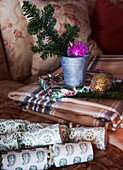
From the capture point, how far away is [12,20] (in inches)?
48.1

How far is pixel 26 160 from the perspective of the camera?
542 mm

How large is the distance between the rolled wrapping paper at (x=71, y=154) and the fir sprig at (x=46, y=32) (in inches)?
14.5

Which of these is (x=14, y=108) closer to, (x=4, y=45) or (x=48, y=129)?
(x=48, y=129)

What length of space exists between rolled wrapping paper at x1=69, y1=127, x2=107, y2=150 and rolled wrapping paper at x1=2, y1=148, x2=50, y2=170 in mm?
111

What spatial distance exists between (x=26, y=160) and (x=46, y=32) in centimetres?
47

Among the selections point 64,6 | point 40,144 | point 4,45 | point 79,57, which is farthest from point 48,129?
point 64,6

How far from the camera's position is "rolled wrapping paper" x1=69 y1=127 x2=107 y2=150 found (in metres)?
0.62

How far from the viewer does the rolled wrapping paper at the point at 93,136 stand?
2.04 ft

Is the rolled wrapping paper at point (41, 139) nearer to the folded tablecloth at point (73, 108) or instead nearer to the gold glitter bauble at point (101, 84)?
the folded tablecloth at point (73, 108)

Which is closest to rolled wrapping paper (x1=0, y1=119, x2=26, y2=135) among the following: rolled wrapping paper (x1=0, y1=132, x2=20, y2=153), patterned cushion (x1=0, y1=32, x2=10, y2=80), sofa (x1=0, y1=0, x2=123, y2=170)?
rolled wrapping paper (x1=0, y1=132, x2=20, y2=153)

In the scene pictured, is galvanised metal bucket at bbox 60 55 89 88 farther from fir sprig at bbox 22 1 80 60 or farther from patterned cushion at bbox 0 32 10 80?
patterned cushion at bbox 0 32 10 80

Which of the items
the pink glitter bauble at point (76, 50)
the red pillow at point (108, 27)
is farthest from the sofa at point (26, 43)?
the pink glitter bauble at point (76, 50)

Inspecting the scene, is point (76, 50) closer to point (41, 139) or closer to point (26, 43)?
point (41, 139)

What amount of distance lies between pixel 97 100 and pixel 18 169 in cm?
Answer: 37
